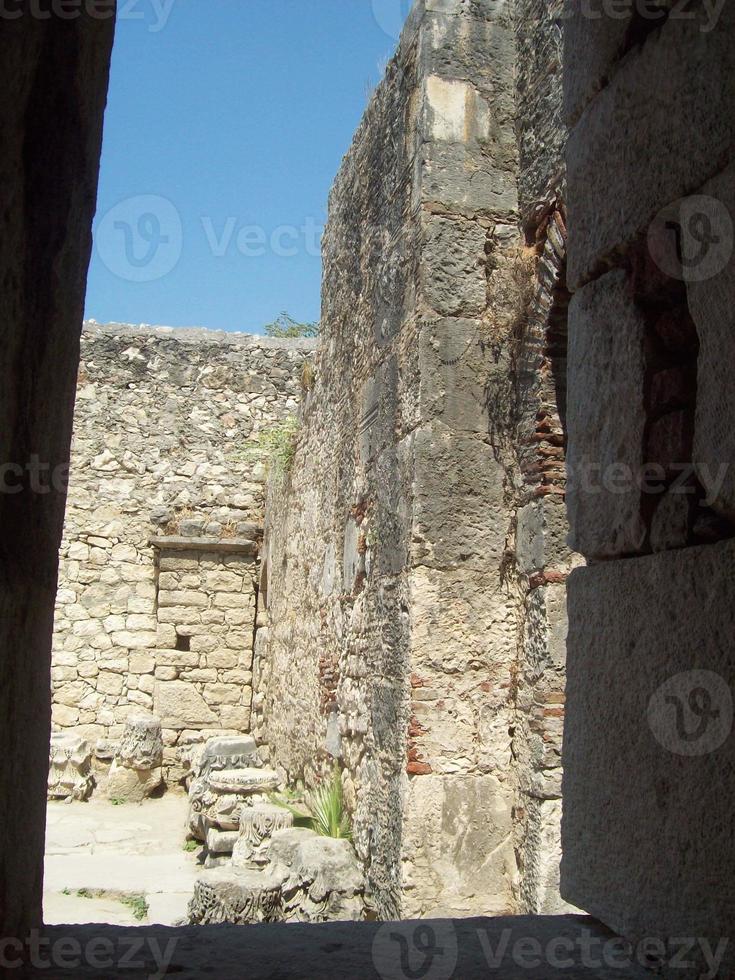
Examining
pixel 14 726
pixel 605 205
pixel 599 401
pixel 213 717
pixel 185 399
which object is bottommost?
pixel 213 717

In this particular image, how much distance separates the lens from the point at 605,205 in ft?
6.63

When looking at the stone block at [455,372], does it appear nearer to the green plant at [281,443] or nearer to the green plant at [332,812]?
the green plant at [332,812]

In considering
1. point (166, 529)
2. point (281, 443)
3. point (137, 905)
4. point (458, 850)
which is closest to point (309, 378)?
point (281, 443)

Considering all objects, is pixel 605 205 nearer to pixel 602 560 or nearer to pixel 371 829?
pixel 602 560

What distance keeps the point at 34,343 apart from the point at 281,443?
8.77 m

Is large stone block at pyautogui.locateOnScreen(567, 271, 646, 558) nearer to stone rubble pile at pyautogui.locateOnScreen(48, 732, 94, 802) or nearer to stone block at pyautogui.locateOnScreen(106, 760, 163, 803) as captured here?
stone rubble pile at pyautogui.locateOnScreen(48, 732, 94, 802)

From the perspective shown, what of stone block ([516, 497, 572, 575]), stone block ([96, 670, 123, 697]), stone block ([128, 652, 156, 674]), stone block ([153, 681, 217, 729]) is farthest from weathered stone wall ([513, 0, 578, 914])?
stone block ([96, 670, 123, 697])

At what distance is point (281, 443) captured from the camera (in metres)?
10.4

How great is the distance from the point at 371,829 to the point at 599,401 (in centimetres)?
366

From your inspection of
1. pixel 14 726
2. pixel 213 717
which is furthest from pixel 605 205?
pixel 213 717

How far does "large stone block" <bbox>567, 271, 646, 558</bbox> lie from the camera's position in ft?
6.32

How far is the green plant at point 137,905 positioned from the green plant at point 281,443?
433 centimetres

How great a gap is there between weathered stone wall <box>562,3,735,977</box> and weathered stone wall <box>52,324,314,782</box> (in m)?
8.89

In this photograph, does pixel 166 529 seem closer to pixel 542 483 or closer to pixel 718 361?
pixel 542 483
